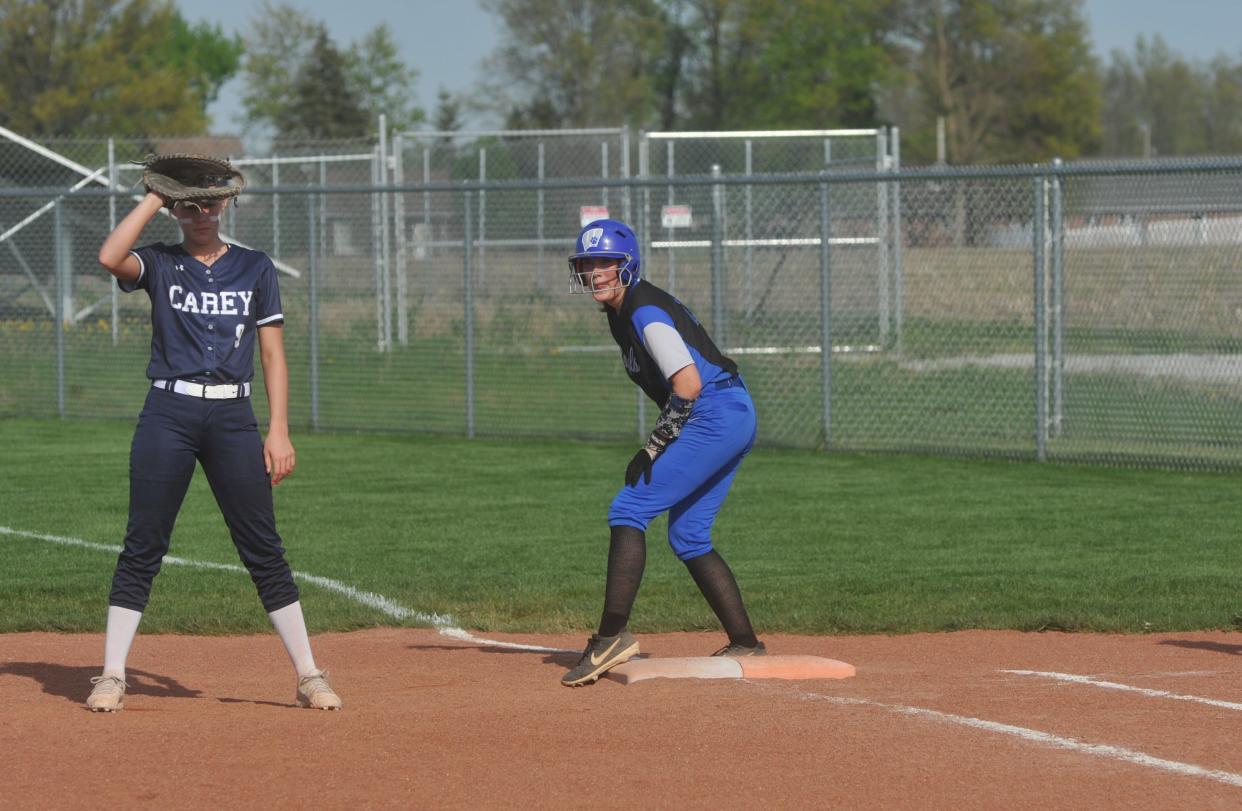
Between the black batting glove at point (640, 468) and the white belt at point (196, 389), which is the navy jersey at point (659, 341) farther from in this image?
the white belt at point (196, 389)

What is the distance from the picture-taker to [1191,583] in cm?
917

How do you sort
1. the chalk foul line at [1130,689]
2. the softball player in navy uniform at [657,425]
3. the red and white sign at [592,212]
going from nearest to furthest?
the chalk foul line at [1130,689]
the softball player in navy uniform at [657,425]
the red and white sign at [592,212]

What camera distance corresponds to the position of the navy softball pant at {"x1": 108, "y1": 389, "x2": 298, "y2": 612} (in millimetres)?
6125

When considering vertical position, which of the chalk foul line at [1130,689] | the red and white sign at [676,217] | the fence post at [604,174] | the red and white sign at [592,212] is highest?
the fence post at [604,174]

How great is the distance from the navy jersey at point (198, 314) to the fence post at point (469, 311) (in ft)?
33.4

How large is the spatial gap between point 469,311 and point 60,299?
4.59 meters

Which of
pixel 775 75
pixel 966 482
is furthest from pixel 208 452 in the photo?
pixel 775 75

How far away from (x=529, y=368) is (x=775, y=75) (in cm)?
4740

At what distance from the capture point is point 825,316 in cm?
1529

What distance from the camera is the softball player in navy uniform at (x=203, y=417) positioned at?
612 centimetres

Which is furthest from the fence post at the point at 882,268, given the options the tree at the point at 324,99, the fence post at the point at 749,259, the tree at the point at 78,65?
the tree at the point at 324,99

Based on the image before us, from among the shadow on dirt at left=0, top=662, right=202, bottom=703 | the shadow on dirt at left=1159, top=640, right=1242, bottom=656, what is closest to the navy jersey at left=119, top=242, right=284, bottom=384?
the shadow on dirt at left=0, top=662, right=202, bottom=703

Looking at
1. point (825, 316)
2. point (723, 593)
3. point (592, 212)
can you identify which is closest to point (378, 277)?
point (592, 212)

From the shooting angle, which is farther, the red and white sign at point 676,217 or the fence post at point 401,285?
the fence post at point 401,285
